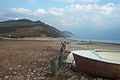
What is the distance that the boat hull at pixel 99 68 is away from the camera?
26.5ft

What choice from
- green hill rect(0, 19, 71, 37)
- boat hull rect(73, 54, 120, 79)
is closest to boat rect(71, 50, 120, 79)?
boat hull rect(73, 54, 120, 79)

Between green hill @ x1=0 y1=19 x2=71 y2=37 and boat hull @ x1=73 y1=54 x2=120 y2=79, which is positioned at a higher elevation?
green hill @ x1=0 y1=19 x2=71 y2=37

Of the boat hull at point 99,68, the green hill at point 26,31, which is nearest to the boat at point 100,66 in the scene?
the boat hull at point 99,68

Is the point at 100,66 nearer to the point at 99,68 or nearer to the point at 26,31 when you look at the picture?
the point at 99,68

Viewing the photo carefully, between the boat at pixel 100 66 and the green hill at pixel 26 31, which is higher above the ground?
the green hill at pixel 26 31

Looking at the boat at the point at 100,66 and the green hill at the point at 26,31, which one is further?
the green hill at the point at 26,31

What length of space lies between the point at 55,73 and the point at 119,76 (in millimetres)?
3925

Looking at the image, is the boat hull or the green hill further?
the green hill

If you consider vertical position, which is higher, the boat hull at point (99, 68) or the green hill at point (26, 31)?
the green hill at point (26, 31)

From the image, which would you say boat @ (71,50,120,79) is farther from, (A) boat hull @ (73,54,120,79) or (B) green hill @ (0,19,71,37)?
(B) green hill @ (0,19,71,37)

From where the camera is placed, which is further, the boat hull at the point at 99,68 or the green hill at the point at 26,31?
the green hill at the point at 26,31

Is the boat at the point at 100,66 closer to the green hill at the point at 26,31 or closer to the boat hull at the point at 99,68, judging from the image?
the boat hull at the point at 99,68

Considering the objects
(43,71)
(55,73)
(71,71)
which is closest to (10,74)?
(43,71)

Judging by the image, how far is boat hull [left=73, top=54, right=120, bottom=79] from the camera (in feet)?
26.5
